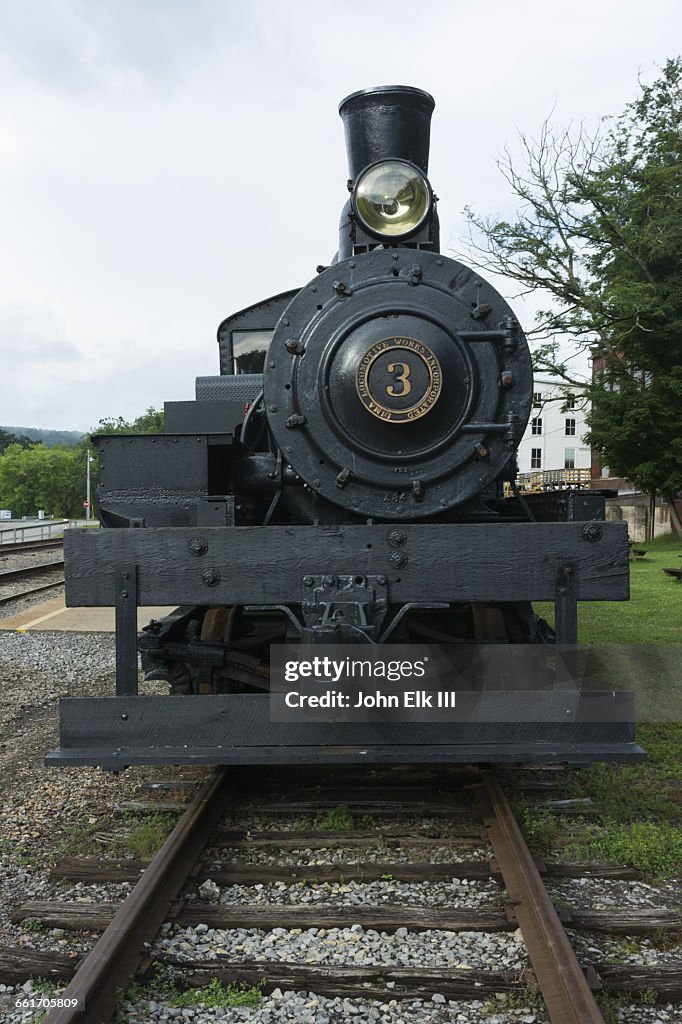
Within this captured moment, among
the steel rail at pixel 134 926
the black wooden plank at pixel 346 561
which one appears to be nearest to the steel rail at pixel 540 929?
the black wooden plank at pixel 346 561

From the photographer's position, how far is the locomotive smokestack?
15.1 feet

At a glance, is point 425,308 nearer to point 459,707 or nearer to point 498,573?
point 498,573

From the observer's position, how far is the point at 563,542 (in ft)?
11.9

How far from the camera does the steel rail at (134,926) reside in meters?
2.40

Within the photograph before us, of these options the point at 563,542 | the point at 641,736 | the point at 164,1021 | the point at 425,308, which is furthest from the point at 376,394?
the point at 641,736

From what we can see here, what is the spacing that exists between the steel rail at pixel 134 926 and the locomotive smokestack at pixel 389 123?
3571mm

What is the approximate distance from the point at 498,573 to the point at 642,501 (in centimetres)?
2824

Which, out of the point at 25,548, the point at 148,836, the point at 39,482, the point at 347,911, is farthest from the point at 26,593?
the point at 39,482

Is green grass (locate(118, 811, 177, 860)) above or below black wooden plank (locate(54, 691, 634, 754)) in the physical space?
below

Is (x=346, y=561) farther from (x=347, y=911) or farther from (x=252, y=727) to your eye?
(x=347, y=911)

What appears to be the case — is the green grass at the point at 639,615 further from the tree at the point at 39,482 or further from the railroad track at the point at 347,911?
the tree at the point at 39,482

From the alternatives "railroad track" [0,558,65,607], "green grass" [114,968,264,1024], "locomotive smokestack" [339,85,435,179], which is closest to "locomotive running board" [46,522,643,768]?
"green grass" [114,968,264,1024]

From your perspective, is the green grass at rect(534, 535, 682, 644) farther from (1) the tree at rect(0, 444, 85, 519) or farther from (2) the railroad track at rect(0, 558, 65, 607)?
(1) the tree at rect(0, 444, 85, 519)

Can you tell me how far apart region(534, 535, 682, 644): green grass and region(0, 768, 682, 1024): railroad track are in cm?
520
